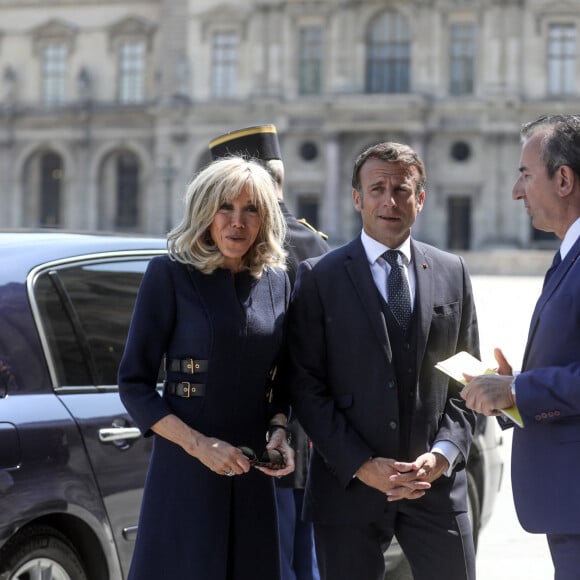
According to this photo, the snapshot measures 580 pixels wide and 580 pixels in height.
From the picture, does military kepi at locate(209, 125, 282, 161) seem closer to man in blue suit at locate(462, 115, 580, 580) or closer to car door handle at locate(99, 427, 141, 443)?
car door handle at locate(99, 427, 141, 443)

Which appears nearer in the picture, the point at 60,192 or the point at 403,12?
the point at 403,12

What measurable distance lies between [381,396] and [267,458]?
0.46 m

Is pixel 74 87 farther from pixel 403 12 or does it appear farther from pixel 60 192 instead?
pixel 403 12

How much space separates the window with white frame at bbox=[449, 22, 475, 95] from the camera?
44.1 metres

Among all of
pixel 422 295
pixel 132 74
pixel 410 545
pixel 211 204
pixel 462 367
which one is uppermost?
pixel 132 74

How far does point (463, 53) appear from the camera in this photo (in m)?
44.2

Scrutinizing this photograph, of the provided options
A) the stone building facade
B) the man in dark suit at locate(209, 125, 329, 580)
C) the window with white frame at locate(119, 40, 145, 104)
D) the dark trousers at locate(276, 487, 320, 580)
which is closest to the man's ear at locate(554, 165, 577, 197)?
the man in dark suit at locate(209, 125, 329, 580)

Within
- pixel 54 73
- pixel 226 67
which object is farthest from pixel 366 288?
pixel 54 73

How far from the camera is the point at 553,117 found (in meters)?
3.46

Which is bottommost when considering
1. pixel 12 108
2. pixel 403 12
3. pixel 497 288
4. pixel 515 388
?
pixel 497 288

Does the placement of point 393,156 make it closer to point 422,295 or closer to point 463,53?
point 422,295

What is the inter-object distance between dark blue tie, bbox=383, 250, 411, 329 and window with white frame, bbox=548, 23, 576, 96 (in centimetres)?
4182

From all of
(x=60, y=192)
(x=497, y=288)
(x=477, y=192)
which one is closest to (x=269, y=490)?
(x=497, y=288)

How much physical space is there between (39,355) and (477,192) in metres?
40.6
